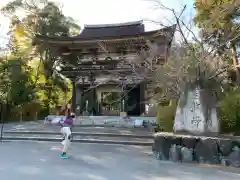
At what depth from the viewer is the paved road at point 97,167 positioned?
5.97 m

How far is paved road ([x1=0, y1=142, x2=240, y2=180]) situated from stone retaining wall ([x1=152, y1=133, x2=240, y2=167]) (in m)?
0.45

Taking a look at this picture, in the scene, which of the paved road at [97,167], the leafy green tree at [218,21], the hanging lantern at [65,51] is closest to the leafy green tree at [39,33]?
the hanging lantern at [65,51]

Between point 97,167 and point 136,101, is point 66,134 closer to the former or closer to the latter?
point 97,167

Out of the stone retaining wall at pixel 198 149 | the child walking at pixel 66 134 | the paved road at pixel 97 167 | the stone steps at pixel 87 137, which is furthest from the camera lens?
the stone steps at pixel 87 137

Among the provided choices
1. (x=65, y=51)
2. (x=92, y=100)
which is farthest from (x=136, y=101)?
(x=65, y=51)

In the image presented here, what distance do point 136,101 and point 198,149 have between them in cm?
1269

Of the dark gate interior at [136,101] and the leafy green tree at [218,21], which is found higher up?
the leafy green tree at [218,21]

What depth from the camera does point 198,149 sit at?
7.74 m

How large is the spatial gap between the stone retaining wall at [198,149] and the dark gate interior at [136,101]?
11509 millimetres

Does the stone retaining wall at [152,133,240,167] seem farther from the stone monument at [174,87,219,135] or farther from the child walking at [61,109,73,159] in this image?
the child walking at [61,109,73,159]

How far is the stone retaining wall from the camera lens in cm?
740

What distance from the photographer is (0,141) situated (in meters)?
11.6

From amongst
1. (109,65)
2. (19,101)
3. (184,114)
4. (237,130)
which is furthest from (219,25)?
(19,101)

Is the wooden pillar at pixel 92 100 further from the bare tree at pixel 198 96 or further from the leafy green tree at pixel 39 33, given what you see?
the bare tree at pixel 198 96
